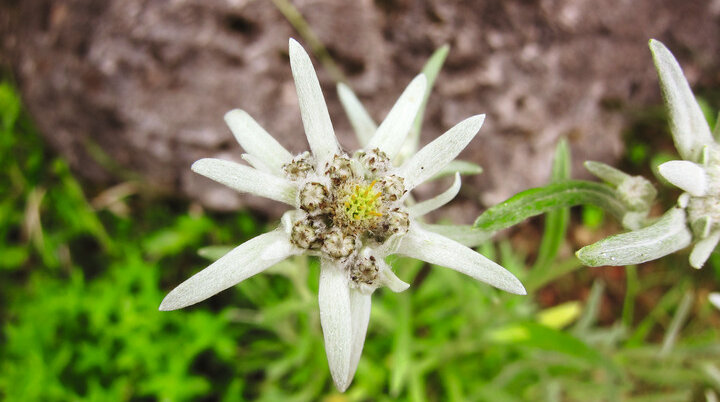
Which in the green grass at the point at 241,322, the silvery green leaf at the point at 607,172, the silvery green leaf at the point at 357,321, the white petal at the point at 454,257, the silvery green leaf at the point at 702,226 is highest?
the silvery green leaf at the point at 607,172

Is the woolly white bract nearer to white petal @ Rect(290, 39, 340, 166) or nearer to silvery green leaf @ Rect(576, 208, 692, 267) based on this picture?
silvery green leaf @ Rect(576, 208, 692, 267)

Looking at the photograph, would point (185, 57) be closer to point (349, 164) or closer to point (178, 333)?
point (178, 333)

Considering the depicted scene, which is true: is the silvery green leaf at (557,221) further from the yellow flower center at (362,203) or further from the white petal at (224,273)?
the white petal at (224,273)

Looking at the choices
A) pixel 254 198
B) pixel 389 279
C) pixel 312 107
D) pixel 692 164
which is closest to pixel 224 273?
pixel 389 279

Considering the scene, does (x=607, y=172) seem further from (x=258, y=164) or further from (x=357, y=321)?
(x=258, y=164)

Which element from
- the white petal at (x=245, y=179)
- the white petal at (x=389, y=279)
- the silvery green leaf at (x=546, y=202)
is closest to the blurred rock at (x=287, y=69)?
the silvery green leaf at (x=546, y=202)

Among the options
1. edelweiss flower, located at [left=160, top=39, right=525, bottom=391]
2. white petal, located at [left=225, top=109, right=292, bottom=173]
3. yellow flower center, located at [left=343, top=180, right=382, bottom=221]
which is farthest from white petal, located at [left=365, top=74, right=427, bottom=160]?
white petal, located at [left=225, top=109, right=292, bottom=173]
